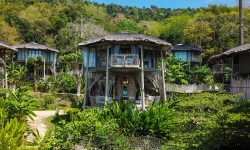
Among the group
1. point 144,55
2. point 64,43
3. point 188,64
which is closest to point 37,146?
point 144,55

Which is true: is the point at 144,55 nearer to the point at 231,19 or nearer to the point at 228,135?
the point at 228,135

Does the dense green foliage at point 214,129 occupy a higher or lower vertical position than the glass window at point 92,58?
lower

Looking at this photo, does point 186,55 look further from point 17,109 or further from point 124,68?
point 17,109

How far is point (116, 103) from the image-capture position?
25625 mm

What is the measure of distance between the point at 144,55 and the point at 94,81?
4.53 metres

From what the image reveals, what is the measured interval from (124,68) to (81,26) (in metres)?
25.2

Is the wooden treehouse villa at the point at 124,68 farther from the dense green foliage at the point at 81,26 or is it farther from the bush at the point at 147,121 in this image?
the dense green foliage at the point at 81,26

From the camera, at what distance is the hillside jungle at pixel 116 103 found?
15.7m

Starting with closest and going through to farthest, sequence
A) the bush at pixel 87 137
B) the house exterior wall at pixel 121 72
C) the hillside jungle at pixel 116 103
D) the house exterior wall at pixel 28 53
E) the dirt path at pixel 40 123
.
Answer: the hillside jungle at pixel 116 103 → the bush at pixel 87 137 → the dirt path at pixel 40 123 → the house exterior wall at pixel 121 72 → the house exterior wall at pixel 28 53

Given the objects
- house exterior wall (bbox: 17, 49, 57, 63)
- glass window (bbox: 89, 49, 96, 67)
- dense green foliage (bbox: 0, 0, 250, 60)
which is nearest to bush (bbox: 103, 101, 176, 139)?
glass window (bbox: 89, 49, 96, 67)

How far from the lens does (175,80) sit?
4481cm

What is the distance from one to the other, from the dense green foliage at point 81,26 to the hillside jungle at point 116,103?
14 centimetres

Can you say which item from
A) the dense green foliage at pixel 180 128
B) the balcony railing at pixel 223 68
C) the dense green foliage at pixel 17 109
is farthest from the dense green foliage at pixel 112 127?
the balcony railing at pixel 223 68

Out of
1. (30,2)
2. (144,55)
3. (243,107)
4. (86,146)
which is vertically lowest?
(86,146)
